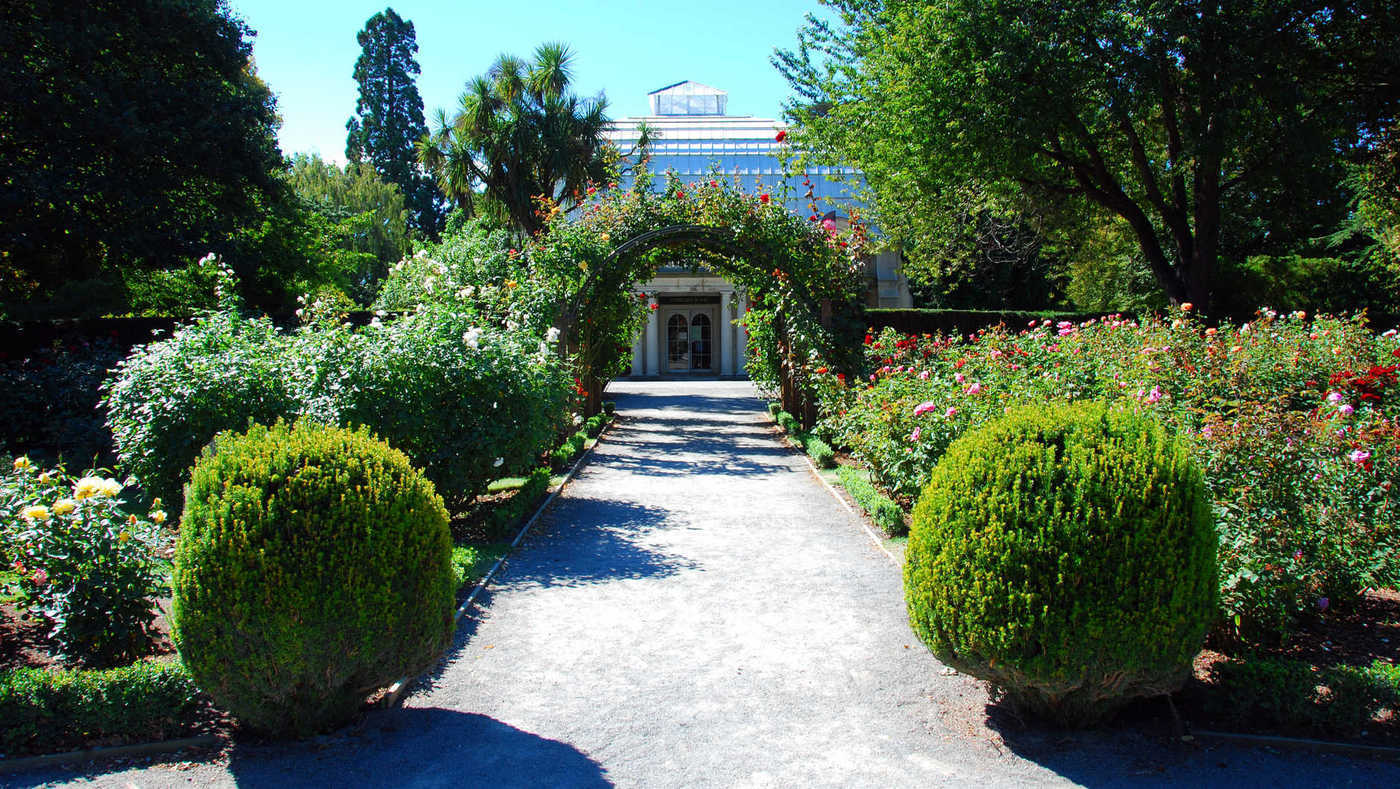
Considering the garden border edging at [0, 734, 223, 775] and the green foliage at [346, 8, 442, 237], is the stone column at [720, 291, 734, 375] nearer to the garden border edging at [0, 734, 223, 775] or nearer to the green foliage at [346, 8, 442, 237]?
the green foliage at [346, 8, 442, 237]

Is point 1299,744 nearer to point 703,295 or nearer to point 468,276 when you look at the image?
point 468,276

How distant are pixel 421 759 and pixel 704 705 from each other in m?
1.28

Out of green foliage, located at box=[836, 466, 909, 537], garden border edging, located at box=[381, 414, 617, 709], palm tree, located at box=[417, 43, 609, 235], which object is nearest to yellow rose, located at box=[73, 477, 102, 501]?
garden border edging, located at box=[381, 414, 617, 709]

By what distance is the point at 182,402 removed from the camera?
243 inches

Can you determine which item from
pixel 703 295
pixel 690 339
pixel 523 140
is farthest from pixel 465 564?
pixel 690 339

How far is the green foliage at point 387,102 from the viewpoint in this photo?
38.3 meters

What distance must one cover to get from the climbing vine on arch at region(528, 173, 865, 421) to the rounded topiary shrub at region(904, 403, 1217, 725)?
27.8 ft

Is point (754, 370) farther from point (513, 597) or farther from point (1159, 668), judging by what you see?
point (1159, 668)

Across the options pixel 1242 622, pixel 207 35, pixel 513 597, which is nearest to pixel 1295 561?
pixel 1242 622

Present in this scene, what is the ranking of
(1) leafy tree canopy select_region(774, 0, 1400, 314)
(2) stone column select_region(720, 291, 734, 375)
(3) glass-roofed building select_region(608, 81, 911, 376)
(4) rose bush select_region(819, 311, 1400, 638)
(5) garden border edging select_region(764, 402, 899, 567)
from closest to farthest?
(4) rose bush select_region(819, 311, 1400, 638) → (5) garden border edging select_region(764, 402, 899, 567) → (1) leafy tree canopy select_region(774, 0, 1400, 314) → (3) glass-roofed building select_region(608, 81, 911, 376) → (2) stone column select_region(720, 291, 734, 375)

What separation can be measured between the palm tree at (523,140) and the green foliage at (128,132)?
6.64 metres

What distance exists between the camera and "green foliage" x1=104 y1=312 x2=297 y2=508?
619 cm

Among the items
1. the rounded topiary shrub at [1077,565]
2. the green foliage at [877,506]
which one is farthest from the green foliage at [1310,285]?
the rounded topiary shrub at [1077,565]

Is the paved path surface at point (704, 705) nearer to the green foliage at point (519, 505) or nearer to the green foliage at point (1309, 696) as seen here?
the green foliage at point (1309, 696)
